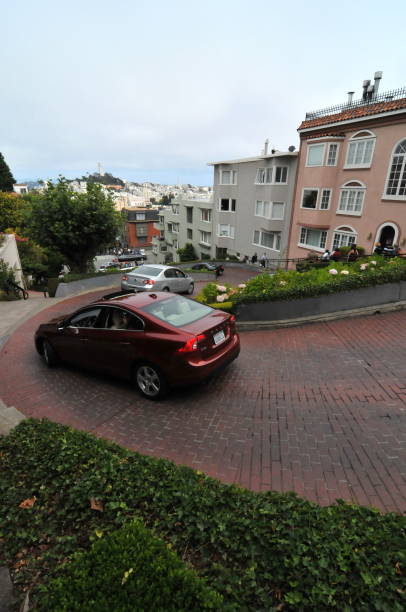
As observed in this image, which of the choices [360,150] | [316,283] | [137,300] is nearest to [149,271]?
[316,283]

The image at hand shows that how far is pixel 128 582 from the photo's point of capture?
1979 millimetres

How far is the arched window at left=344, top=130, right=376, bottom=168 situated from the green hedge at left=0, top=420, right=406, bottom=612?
2183 cm

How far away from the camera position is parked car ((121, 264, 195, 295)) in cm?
1252

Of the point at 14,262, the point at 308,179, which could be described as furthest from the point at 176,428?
the point at 308,179

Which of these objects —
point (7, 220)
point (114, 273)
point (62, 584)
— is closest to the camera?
point (62, 584)

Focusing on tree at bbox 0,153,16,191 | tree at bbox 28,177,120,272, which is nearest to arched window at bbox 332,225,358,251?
tree at bbox 28,177,120,272

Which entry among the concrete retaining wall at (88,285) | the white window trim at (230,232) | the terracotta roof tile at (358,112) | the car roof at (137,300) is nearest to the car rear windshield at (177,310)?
the car roof at (137,300)

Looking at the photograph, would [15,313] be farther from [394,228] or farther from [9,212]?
[9,212]

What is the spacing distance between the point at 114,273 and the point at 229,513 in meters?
15.8

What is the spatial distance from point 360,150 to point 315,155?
345 centimetres

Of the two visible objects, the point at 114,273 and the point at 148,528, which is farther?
the point at 114,273

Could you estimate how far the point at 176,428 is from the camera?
4.42m

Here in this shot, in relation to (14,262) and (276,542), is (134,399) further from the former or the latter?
(14,262)

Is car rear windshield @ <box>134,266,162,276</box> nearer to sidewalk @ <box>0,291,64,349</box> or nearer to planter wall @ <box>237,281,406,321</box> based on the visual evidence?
sidewalk @ <box>0,291,64,349</box>
